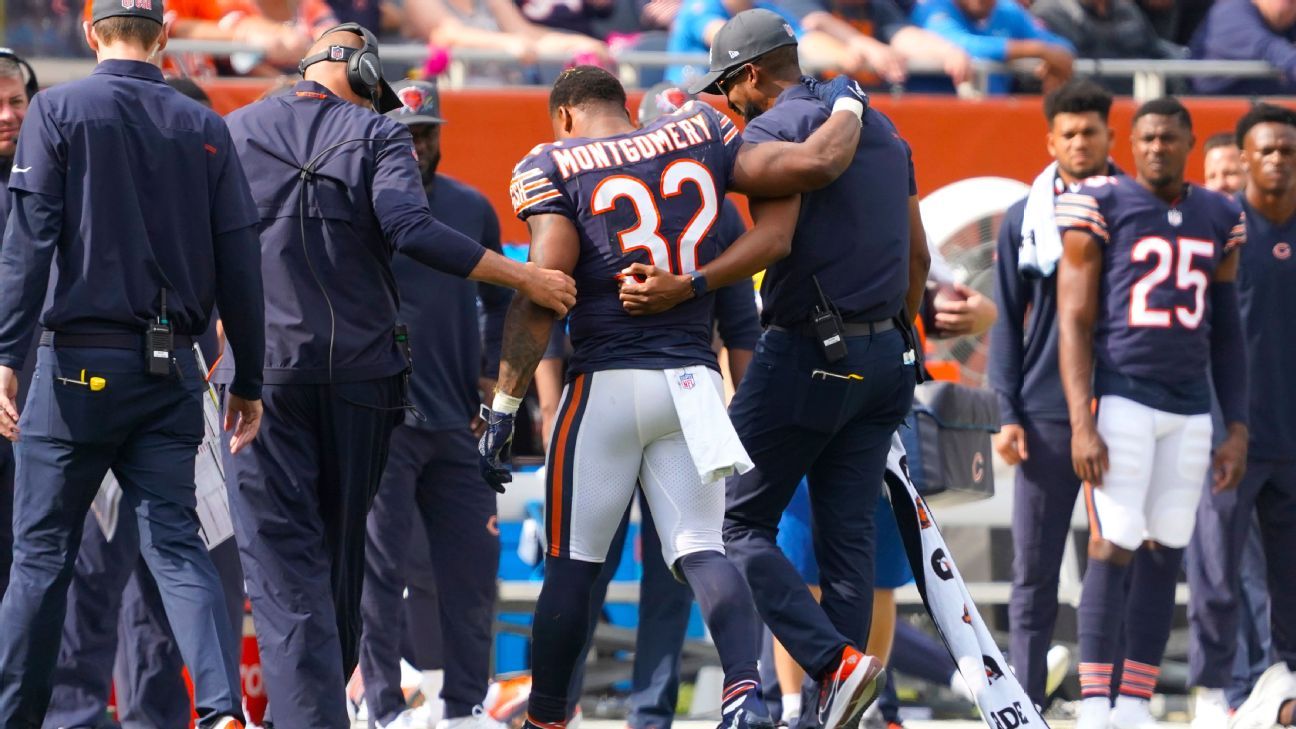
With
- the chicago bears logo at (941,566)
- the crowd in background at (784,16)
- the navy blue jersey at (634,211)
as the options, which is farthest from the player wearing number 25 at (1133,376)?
the crowd in background at (784,16)

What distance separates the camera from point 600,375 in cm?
546

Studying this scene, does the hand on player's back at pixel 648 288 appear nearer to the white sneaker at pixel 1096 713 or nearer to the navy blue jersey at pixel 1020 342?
the navy blue jersey at pixel 1020 342

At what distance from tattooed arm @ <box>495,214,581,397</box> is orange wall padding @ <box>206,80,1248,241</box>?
4048 mm

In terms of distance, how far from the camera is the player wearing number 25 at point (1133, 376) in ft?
22.5

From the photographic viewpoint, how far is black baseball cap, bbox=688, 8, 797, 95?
18.9ft

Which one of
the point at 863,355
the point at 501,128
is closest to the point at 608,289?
the point at 863,355

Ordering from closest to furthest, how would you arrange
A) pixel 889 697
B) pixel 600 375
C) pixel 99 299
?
pixel 99 299 < pixel 600 375 < pixel 889 697

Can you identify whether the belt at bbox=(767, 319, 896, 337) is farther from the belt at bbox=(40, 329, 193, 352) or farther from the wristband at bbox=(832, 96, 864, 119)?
the belt at bbox=(40, 329, 193, 352)

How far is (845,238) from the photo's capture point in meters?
5.76

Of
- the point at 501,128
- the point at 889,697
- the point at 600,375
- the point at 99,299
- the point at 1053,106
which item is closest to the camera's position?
the point at 99,299

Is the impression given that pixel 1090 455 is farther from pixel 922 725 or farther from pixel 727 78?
pixel 727 78

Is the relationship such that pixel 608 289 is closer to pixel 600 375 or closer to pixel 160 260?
pixel 600 375

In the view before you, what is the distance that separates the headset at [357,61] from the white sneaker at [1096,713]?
3.30 meters

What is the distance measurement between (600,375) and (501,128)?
4.22 meters
